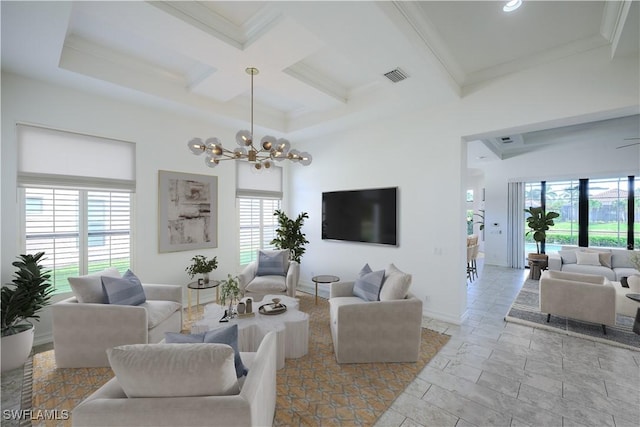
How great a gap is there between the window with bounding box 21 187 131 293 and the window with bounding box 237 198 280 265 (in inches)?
78.1

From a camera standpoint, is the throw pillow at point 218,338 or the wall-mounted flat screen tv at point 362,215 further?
the wall-mounted flat screen tv at point 362,215

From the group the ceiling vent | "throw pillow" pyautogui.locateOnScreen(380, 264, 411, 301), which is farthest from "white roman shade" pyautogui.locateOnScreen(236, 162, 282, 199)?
the ceiling vent

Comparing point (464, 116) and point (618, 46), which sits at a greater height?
point (618, 46)

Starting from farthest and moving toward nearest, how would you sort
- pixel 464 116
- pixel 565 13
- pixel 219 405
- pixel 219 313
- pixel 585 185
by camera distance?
pixel 585 185 < pixel 464 116 < pixel 219 313 < pixel 565 13 < pixel 219 405

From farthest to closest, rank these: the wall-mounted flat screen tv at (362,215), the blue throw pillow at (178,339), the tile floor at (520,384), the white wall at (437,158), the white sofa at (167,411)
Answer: the wall-mounted flat screen tv at (362,215) → the white wall at (437,158) → the tile floor at (520,384) → the blue throw pillow at (178,339) → the white sofa at (167,411)

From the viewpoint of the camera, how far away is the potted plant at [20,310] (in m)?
2.79

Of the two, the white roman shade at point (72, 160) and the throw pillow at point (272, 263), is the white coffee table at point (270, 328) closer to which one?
the throw pillow at point (272, 263)

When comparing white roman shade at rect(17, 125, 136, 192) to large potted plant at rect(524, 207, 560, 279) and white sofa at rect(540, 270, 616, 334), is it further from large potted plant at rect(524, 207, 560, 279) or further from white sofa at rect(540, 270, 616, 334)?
large potted plant at rect(524, 207, 560, 279)

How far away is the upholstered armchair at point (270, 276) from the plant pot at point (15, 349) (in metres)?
2.40

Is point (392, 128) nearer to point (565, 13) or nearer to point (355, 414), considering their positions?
point (565, 13)

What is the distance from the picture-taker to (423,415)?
7.34ft

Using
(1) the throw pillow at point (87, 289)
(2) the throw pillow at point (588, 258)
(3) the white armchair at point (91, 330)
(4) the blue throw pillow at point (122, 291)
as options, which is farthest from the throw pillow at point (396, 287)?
(2) the throw pillow at point (588, 258)

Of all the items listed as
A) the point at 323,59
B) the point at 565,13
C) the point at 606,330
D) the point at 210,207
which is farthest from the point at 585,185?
the point at 210,207

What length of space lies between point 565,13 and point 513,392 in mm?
3616
